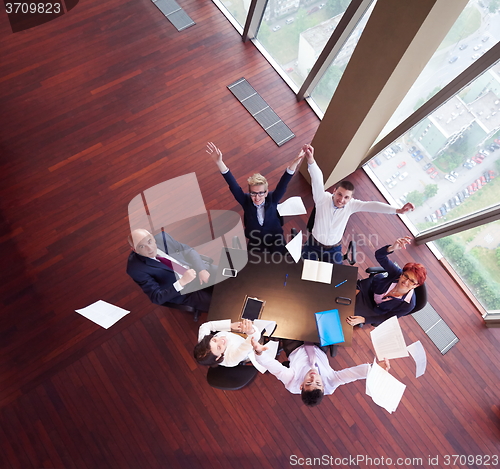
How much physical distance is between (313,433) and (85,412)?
89.5 inches

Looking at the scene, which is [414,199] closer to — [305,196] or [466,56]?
[305,196]

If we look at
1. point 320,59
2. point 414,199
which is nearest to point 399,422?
point 414,199

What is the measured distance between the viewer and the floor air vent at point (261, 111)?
4.96 metres

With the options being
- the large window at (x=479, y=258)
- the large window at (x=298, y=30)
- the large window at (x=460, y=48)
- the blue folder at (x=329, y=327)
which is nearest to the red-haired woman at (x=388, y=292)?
the blue folder at (x=329, y=327)

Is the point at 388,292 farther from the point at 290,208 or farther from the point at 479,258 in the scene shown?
the point at 479,258

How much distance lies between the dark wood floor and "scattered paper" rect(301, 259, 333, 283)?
1.22 metres

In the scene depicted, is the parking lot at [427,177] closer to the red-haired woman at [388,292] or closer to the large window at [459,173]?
the large window at [459,173]

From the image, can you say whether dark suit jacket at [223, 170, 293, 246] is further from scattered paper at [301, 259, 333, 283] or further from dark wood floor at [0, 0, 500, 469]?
dark wood floor at [0, 0, 500, 469]

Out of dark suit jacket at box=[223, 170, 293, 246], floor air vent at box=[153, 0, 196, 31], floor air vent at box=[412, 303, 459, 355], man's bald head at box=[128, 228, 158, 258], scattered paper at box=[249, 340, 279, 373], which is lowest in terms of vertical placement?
floor air vent at box=[412, 303, 459, 355]

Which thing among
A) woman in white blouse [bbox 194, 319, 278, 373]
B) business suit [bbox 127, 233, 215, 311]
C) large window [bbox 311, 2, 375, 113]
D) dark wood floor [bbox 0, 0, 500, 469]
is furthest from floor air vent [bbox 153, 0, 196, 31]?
woman in white blouse [bbox 194, 319, 278, 373]

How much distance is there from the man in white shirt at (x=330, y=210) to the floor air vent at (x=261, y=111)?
167 centimetres

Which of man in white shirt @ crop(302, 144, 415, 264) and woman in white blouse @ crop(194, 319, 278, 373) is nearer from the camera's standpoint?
woman in white blouse @ crop(194, 319, 278, 373)

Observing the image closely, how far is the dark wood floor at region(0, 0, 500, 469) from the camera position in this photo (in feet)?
11.8

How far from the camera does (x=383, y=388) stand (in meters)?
2.74
